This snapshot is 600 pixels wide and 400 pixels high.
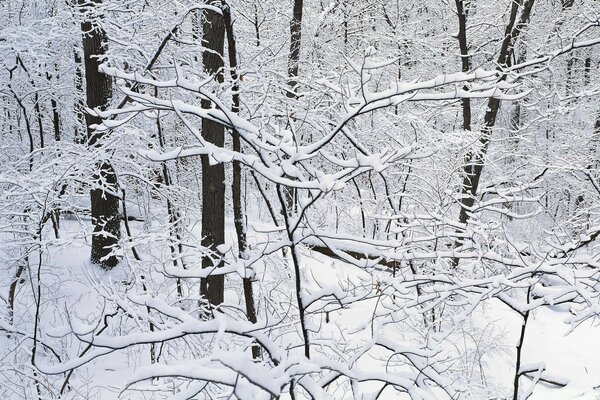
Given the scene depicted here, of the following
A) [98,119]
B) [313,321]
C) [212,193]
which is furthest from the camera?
[98,119]

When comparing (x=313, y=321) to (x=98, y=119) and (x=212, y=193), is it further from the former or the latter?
(x=98, y=119)

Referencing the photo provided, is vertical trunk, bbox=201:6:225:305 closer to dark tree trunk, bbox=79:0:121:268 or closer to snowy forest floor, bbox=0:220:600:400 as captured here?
snowy forest floor, bbox=0:220:600:400

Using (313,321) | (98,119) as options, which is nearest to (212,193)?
(313,321)

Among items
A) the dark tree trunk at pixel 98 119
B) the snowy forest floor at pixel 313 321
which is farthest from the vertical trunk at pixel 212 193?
the dark tree trunk at pixel 98 119

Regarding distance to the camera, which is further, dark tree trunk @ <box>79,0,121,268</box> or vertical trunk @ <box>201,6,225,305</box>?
Answer: dark tree trunk @ <box>79,0,121,268</box>

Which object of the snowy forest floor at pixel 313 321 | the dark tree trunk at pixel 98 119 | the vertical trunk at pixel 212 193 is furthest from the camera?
the dark tree trunk at pixel 98 119

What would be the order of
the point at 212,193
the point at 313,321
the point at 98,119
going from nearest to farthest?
the point at 313,321
the point at 212,193
the point at 98,119

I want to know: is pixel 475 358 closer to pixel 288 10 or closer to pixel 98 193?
pixel 98 193

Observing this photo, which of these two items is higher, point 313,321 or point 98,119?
point 98,119

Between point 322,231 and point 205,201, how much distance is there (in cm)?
496

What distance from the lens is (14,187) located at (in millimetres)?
6480

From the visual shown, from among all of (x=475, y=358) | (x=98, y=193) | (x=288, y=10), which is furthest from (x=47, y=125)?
(x=475, y=358)

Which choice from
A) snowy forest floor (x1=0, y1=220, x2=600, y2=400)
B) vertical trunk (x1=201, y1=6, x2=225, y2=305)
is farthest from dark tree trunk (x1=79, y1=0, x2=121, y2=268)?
vertical trunk (x1=201, y1=6, x2=225, y2=305)

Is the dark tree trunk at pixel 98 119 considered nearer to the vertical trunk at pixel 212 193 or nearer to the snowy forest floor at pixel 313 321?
the snowy forest floor at pixel 313 321
